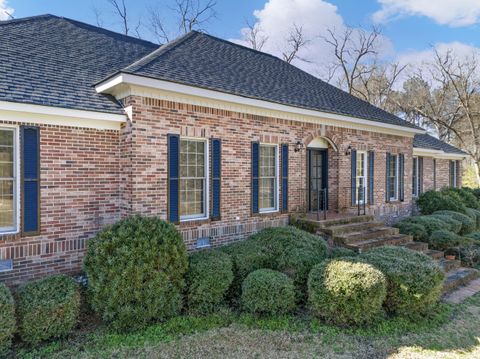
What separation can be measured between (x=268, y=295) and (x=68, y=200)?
416cm

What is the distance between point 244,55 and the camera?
11.6 meters

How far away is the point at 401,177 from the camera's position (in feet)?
44.1

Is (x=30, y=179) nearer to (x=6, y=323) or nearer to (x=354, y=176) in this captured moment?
(x=6, y=323)

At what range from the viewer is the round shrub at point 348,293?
205 inches

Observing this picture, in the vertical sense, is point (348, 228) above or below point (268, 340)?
above

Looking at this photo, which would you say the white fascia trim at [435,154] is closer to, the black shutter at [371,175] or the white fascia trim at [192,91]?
the black shutter at [371,175]

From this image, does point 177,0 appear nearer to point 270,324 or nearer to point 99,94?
point 99,94

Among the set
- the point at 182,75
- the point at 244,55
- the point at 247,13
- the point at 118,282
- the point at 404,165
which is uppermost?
the point at 247,13

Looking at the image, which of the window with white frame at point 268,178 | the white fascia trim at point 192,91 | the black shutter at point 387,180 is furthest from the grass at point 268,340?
the black shutter at point 387,180

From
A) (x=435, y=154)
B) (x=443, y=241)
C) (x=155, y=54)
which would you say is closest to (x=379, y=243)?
(x=443, y=241)

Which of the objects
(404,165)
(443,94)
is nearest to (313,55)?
(443,94)

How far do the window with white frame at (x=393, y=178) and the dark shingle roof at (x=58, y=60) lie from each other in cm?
999

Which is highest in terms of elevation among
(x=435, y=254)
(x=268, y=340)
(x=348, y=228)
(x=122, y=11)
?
(x=122, y=11)

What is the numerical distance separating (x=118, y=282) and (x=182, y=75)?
451 cm
